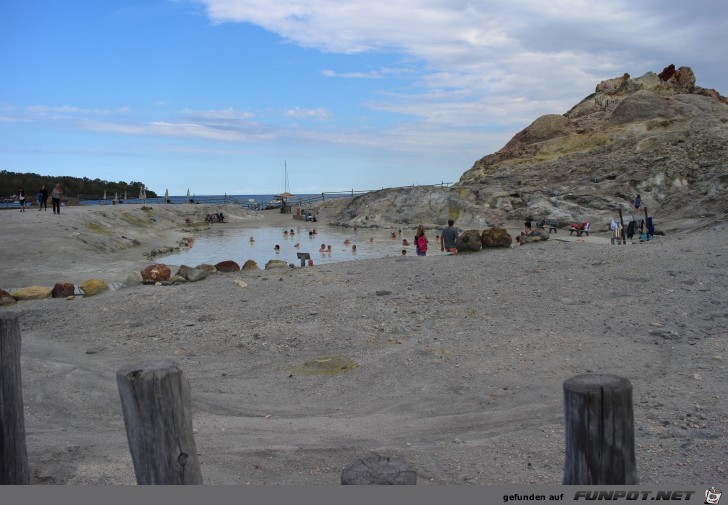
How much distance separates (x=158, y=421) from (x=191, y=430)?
221mm

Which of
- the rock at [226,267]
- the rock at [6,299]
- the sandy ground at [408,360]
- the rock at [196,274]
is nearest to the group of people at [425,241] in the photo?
the sandy ground at [408,360]

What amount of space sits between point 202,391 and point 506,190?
37.9 metres

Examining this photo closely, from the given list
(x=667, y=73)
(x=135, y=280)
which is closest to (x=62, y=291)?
(x=135, y=280)

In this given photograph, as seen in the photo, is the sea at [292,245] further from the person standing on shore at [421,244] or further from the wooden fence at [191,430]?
the wooden fence at [191,430]

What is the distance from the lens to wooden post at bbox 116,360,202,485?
130 inches

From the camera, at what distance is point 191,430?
3490 millimetres

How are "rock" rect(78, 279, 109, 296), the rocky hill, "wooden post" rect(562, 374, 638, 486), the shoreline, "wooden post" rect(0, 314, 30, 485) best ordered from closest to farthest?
"wooden post" rect(562, 374, 638, 486), "wooden post" rect(0, 314, 30, 485), "rock" rect(78, 279, 109, 296), the shoreline, the rocky hill

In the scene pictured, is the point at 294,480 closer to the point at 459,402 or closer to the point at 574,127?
the point at 459,402

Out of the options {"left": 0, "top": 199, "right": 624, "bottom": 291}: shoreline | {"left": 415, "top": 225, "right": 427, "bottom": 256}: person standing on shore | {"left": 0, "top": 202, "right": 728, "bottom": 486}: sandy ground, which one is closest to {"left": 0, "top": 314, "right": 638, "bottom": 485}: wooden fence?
{"left": 0, "top": 202, "right": 728, "bottom": 486}: sandy ground

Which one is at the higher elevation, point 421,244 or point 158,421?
point 421,244

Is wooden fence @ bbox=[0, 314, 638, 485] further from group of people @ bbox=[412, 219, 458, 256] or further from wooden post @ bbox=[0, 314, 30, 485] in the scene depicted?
group of people @ bbox=[412, 219, 458, 256]

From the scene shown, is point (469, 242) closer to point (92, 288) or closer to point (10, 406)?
point (92, 288)

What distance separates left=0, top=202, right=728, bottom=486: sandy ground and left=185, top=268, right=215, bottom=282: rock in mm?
235

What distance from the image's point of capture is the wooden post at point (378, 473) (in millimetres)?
3002
